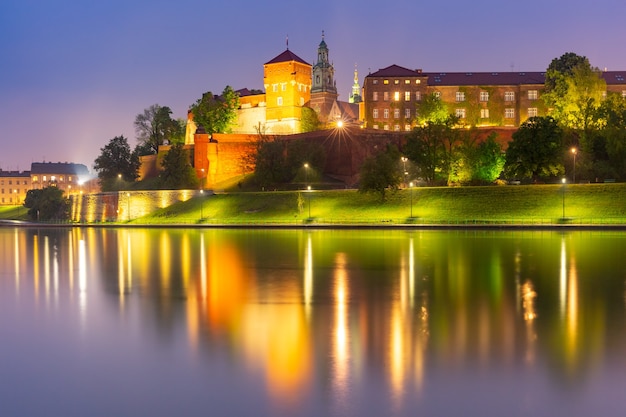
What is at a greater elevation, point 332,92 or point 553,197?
point 332,92

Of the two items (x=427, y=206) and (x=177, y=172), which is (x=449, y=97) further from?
(x=177, y=172)

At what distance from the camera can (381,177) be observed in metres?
45.8

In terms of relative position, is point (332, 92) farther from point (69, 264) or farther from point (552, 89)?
point (69, 264)

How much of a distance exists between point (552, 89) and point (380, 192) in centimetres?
2876

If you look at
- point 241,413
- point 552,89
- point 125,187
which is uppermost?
point 552,89

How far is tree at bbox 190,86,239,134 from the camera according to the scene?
235ft

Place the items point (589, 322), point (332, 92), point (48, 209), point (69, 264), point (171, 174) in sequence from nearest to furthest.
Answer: point (589, 322)
point (69, 264)
point (171, 174)
point (48, 209)
point (332, 92)

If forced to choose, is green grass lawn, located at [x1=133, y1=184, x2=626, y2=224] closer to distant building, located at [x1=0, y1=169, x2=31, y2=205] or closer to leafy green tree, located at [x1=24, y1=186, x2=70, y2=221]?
leafy green tree, located at [x1=24, y1=186, x2=70, y2=221]

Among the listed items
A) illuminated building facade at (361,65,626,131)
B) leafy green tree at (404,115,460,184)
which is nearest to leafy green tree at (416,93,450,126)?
illuminated building facade at (361,65,626,131)

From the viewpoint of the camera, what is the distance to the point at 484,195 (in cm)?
4419

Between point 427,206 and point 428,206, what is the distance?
76 millimetres

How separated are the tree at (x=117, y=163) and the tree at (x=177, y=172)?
10656mm

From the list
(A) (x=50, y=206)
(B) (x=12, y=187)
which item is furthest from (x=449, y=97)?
(B) (x=12, y=187)

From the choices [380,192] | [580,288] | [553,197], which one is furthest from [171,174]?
[580,288]
